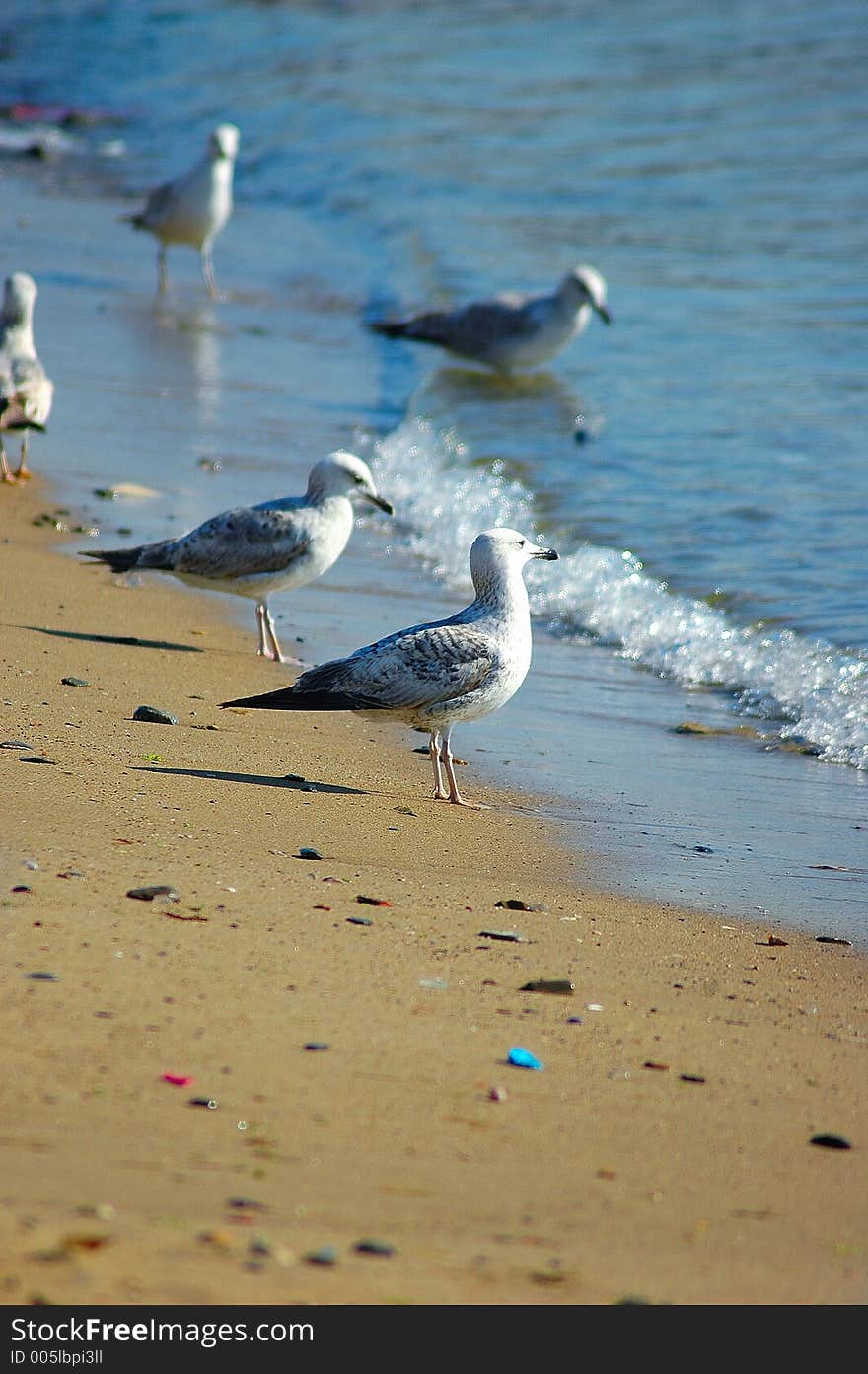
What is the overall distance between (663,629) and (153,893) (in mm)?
4140

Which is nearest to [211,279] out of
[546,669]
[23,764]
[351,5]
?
[546,669]

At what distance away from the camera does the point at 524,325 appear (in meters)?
13.4

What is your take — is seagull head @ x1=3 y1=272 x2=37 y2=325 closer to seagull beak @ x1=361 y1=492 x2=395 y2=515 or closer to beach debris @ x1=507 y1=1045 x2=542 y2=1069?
seagull beak @ x1=361 y1=492 x2=395 y2=515

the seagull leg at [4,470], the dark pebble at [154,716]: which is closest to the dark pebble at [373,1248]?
the dark pebble at [154,716]

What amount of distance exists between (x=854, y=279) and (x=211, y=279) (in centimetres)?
553

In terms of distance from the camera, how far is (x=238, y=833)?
15.4 ft

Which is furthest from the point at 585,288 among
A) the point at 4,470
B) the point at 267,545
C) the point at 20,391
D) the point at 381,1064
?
the point at 381,1064

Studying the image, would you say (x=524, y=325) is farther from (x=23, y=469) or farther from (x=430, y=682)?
(x=430, y=682)

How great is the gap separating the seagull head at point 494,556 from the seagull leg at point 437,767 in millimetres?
622

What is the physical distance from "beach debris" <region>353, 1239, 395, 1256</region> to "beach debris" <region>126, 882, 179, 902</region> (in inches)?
57.4

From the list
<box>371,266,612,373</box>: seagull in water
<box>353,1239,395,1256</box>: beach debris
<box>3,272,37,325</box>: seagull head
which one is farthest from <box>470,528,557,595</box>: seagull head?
<box>371,266,612,373</box>: seagull in water

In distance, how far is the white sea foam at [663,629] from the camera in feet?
22.4

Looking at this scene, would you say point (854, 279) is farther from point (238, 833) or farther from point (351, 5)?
point (351, 5)

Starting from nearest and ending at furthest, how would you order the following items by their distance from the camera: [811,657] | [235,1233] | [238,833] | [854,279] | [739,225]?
[235,1233]
[238,833]
[811,657]
[854,279]
[739,225]
